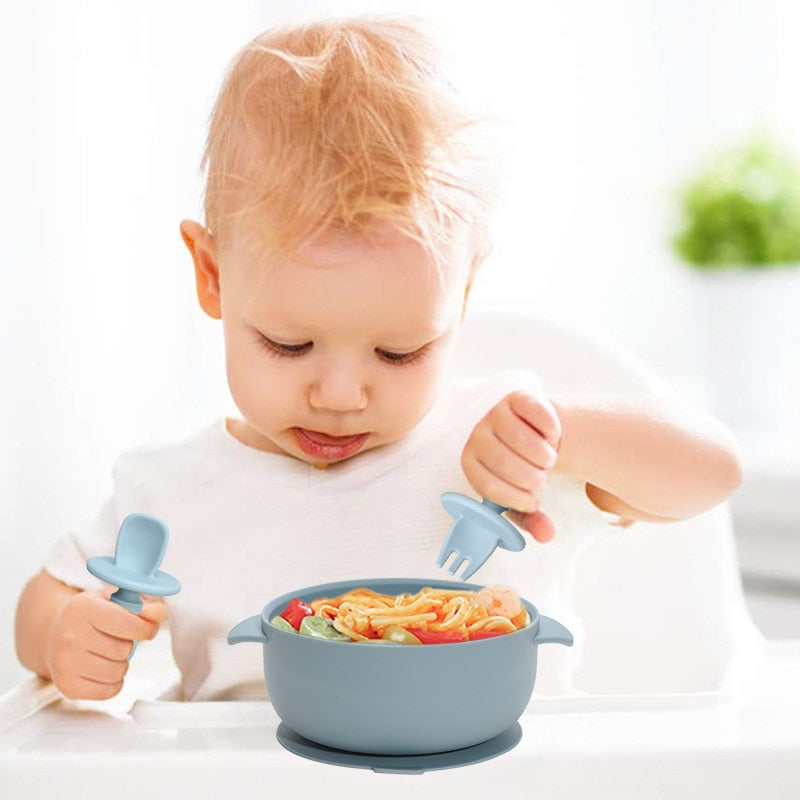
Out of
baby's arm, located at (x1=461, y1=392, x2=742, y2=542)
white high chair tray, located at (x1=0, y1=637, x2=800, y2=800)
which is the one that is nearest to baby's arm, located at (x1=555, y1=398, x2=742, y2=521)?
baby's arm, located at (x1=461, y1=392, x2=742, y2=542)

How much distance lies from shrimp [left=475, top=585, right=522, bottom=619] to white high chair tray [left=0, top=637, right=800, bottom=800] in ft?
0.19

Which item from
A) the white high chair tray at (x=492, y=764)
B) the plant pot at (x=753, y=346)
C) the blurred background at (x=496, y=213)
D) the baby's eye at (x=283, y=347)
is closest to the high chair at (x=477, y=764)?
the white high chair tray at (x=492, y=764)

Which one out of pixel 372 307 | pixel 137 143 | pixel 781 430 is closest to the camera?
pixel 372 307

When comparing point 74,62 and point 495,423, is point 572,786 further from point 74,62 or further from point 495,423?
point 74,62

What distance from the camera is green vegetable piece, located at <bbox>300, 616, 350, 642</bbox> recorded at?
0.66 m

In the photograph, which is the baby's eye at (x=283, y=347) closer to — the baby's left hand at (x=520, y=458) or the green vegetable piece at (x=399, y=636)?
the baby's left hand at (x=520, y=458)

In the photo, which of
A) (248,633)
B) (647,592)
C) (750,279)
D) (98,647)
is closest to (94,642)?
(98,647)

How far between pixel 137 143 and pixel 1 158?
1.29 ft

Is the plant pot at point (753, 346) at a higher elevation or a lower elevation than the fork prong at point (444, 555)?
lower

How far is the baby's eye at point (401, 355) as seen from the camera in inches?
32.3

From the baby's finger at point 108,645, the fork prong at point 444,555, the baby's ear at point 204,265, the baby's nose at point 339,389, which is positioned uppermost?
the baby's ear at point 204,265

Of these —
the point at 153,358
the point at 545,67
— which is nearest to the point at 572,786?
the point at 153,358

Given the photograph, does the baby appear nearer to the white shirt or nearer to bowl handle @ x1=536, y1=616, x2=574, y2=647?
the white shirt

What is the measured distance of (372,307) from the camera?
0.78 meters
